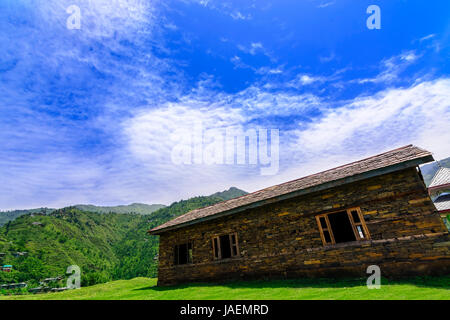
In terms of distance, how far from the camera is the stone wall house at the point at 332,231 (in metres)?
7.23

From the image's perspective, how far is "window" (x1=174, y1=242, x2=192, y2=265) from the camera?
13828 millimetres

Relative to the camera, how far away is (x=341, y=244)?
8.51 meters

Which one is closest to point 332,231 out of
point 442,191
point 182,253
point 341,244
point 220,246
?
point 341,244

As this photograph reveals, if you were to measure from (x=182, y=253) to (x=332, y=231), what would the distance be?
9.29m

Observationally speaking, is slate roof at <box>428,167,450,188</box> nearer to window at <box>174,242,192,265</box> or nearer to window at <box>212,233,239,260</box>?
window at <box>212,233,239,260</box>

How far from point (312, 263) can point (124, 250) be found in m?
109

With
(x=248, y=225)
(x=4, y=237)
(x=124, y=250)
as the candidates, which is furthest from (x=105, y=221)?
(x=248, y=225)

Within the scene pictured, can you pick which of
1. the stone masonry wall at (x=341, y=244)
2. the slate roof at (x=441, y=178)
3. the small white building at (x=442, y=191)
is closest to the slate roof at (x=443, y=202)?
the small white building at (x=442, y=191)

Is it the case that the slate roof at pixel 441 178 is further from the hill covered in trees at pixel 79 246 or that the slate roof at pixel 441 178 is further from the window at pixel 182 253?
the hill covered in trees at pixel 79 246

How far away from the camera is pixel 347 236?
1335 centimetres

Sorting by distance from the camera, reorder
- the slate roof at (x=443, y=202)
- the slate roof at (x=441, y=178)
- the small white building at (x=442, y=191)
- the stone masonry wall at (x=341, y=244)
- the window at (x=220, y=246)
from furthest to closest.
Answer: the slate roof at (x=441, y=178)
the small white building at (x=442, y=191)
the slate roof at (x=443, y=202)
the window at (x=220, y=246)
the stone masonry wall at (x=341, y=244)

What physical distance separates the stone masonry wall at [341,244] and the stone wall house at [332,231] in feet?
0.08

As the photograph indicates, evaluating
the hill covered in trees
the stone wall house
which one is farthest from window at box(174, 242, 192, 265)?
the hill covered in trees

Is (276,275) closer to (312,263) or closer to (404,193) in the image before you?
(312,263)
